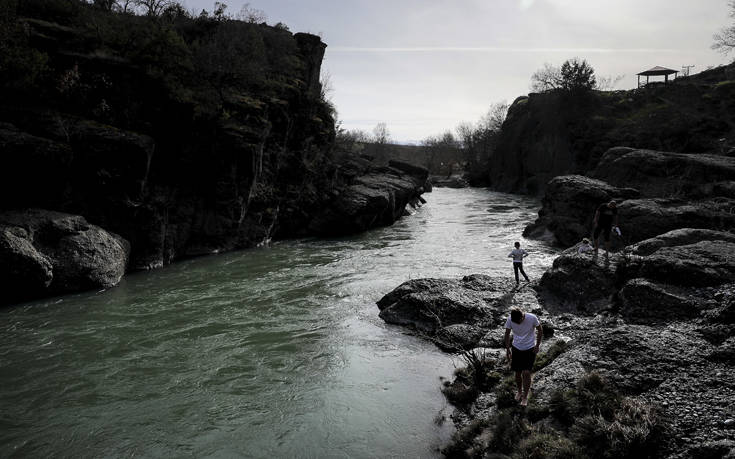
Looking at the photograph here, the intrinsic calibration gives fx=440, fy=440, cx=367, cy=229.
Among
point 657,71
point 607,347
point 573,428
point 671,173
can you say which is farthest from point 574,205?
point 657,71

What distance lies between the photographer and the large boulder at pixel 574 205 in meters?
24.0

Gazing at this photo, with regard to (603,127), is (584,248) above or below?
below

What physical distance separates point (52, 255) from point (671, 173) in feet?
97.3

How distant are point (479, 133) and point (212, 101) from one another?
85.0 meters

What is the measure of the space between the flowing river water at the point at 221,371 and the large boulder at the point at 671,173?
10.4m

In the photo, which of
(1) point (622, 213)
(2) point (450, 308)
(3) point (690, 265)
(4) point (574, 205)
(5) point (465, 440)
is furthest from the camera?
(4) point (574, 205)

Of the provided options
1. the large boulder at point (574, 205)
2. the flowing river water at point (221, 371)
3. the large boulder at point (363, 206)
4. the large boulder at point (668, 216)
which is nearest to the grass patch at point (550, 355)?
the flowing river water at point (221, 371)

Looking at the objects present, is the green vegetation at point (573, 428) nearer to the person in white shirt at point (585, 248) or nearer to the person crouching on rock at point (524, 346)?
the person crouching on rock at point (524, 346)

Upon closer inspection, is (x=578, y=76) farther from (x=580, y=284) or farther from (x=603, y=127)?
(x=580, y=284)

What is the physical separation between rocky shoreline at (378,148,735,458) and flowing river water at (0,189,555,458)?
34.9 inches

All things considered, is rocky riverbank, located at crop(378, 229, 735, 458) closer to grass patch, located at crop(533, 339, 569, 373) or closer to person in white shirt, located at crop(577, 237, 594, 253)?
grass patch, located at crop(533, 339, 569, 373)

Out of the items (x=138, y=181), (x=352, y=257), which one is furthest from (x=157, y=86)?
(x=352, y=257)

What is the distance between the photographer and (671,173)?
24.6 meters

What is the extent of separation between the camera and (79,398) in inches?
352
